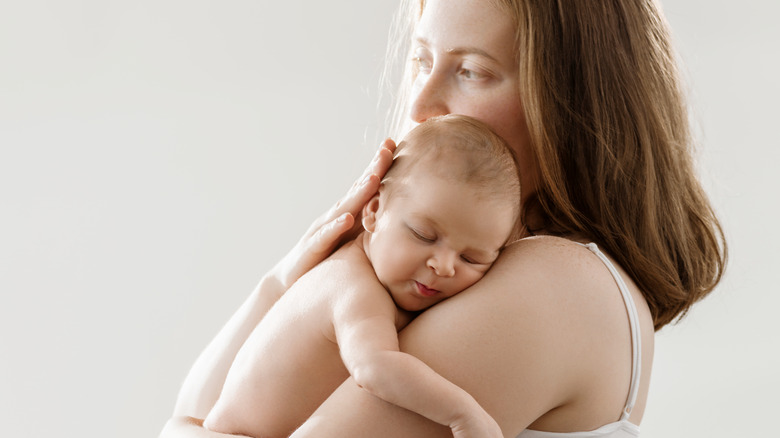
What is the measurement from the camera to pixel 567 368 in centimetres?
150

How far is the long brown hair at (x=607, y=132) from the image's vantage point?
1.74 metres

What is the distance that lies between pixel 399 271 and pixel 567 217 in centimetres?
38

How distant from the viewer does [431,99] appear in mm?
1838

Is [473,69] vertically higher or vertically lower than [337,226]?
higher

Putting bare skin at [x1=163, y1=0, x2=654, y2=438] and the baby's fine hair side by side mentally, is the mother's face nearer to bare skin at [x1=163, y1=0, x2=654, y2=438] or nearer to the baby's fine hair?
bare skin at [x1=163, y1=0, x2=654, y2=438]

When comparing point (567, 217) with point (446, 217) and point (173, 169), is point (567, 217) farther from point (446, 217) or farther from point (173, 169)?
point (173, 169)

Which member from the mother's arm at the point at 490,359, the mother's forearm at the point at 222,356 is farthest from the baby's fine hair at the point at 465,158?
the mother's forearm at the point at 222,356

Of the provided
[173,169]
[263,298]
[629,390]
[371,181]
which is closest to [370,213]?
[371,181]

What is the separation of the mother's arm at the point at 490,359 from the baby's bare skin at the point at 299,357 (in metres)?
0.08

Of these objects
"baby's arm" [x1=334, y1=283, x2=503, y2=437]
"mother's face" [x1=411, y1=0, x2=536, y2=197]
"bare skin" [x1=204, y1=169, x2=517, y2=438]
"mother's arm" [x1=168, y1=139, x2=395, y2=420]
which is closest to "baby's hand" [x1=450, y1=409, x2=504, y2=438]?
"baby's arm" [x1=334, y1=283, x2=503, y2=437]

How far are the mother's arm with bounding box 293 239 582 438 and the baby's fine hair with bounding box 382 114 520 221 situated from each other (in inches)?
5.6

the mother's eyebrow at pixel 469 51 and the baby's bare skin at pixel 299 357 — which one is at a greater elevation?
the mother's eyebrow at pixel 469 51

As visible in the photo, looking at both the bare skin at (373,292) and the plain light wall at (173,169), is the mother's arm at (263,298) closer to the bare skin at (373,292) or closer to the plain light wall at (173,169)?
the bare skin at (373,292)

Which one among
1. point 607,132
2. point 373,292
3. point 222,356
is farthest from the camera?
point 222,356
